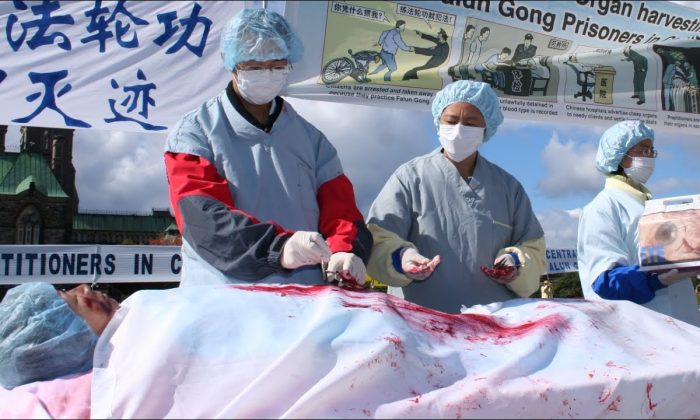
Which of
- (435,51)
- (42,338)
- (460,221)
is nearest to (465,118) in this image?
(460,221)

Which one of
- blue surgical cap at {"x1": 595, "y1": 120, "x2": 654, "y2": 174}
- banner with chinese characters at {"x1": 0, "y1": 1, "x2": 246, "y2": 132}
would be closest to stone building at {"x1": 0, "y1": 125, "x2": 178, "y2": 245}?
banner with chinese characters at {"x1": 0, "y1": 1, "x2": 246, "y2": 132}

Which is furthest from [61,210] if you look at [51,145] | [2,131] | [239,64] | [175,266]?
[239,64]

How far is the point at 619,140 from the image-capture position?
10.6ft

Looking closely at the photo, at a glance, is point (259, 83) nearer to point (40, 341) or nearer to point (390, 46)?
point (40, 341)

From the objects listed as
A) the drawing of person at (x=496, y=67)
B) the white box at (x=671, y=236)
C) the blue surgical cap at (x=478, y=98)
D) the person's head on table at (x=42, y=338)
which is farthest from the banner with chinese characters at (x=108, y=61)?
the white box at (x=671, y=236)

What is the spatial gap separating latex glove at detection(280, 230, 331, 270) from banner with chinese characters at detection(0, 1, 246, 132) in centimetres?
262

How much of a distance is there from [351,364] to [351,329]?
13 centimetres

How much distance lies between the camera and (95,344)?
2.02 metres

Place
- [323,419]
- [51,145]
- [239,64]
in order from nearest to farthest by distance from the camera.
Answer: [323,419] → [239,64] → [51,145]

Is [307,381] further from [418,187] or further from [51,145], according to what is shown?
[51,145]

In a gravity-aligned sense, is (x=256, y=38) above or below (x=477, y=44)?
below

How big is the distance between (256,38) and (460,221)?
103 centimetres

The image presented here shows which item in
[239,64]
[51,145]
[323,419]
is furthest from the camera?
[51,145]

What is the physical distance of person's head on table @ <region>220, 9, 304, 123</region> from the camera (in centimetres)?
250
